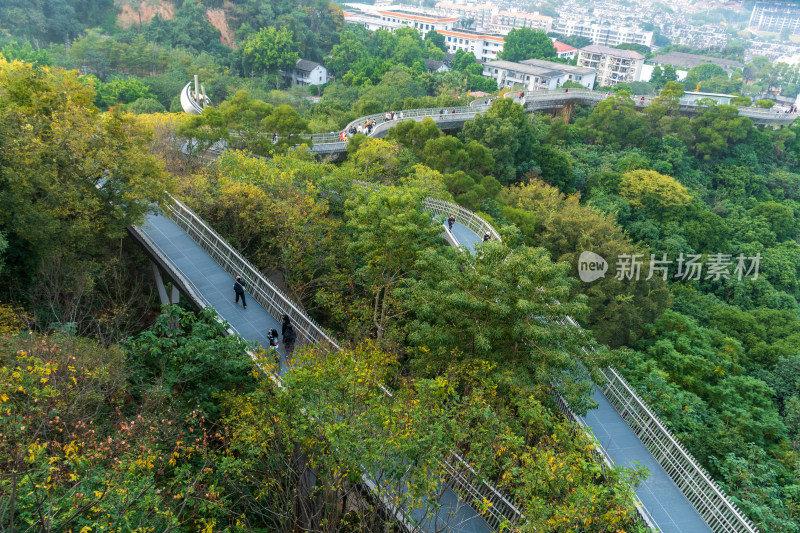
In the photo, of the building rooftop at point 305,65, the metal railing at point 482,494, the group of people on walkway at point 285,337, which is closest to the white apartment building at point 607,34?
the building rooftop at point 305,65

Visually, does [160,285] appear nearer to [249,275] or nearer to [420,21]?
[249,275]

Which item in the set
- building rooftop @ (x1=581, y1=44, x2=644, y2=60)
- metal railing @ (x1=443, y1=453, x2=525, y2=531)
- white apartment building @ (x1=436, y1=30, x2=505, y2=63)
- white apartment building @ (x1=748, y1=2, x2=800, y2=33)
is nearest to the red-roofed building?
building rooftop @ (x1=581, y1=44, x2=644, y2=60)

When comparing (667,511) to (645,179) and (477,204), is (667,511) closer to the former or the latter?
(477,204)

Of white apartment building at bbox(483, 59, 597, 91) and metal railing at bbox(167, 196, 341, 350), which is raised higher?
metal railing at bbox(167, 196, 341, 350)

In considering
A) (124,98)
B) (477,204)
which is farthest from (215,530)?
(124,98)

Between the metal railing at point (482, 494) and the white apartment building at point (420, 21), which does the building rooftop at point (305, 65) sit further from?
the metal railing at point (482, 494)

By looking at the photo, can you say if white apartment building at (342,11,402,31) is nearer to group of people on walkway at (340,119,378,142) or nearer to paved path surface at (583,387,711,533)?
group of people on walkway at (340,119,378,142)
